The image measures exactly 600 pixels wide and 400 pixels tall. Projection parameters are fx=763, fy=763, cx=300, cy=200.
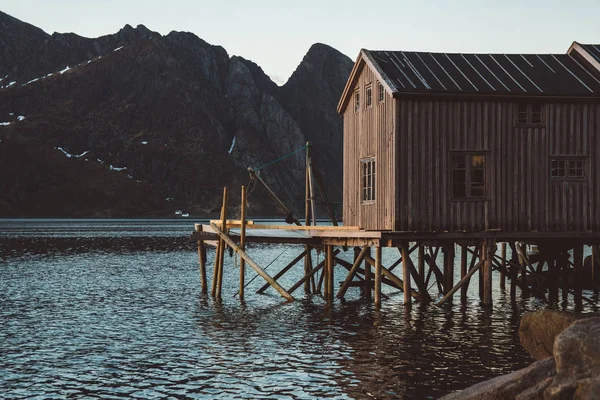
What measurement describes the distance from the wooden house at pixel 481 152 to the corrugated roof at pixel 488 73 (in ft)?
0.29

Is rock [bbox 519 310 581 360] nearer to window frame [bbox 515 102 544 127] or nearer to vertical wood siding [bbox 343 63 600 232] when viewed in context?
vertical wood siding [bbox 343 63 600 232]

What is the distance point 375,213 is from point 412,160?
2.82 meters

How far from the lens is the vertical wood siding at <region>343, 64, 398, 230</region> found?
29892mm

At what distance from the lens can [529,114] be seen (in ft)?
101

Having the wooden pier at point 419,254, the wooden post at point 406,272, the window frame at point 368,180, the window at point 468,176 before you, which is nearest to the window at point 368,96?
the window frame at point 368,180

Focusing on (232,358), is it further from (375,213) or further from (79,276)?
(79,276)

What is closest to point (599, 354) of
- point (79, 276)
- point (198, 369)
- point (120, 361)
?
point (198, 369)

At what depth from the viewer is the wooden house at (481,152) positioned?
2967 cm

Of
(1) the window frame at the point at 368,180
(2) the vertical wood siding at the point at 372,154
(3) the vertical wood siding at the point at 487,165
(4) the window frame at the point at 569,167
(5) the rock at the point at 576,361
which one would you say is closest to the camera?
(5) the rock at the point at 576,361

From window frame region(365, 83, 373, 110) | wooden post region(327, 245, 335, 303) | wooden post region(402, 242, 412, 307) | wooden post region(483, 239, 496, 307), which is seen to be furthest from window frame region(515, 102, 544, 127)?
wooden post region(327, 245, 335, 303)

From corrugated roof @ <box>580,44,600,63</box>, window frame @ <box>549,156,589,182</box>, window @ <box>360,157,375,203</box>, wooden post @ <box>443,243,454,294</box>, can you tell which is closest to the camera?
window frame @ <box>549,156,589,182</box>

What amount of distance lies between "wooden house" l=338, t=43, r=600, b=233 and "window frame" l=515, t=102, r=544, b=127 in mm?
40

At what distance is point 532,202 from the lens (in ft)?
99.6

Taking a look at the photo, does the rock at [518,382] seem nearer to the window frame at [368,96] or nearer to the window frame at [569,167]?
the window frame at [569,167]
